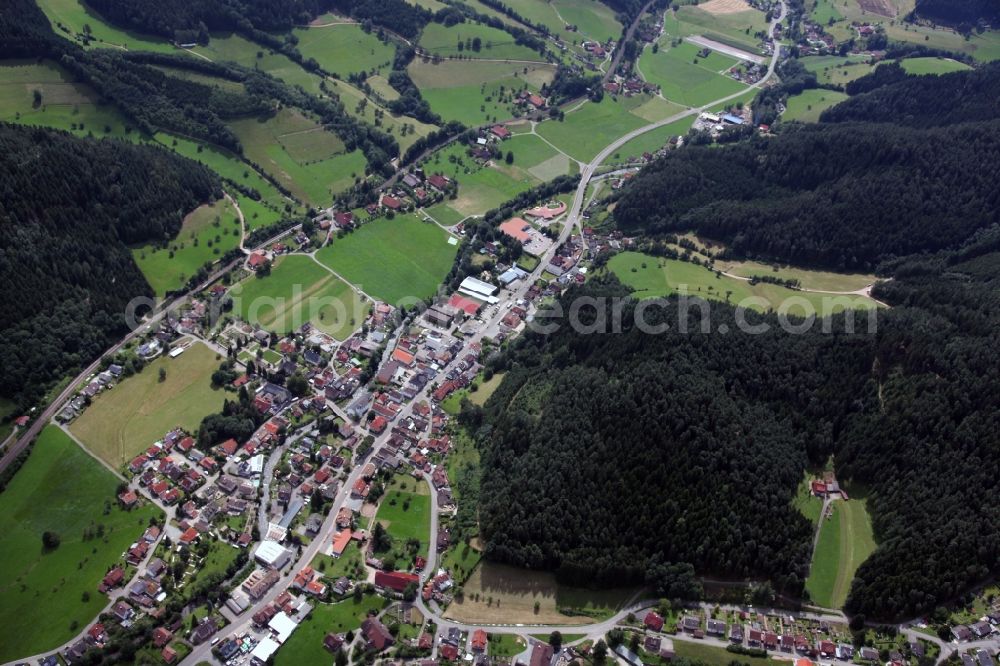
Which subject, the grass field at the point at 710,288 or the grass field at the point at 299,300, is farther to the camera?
the grass field at the point at 710,288

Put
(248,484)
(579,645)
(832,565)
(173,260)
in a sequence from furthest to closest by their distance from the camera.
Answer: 1. (173,260)
2. (248,484)
3. (832,565)
4. (579,645)

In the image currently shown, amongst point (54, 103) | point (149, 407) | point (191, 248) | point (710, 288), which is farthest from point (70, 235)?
point (710, 288)

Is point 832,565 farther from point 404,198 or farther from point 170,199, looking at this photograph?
point 170,199

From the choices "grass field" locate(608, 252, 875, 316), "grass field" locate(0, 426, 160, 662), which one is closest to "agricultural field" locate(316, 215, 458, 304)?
"grass field" locate(608, 252, 875, 316)

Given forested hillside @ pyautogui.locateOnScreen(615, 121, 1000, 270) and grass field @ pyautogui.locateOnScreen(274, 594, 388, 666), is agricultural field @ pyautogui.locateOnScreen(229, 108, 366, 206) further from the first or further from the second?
grass field @ pyautogui.locateOnScreen(274, 594, 388, 666)

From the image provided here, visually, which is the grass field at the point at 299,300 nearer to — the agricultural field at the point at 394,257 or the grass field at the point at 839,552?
the agricultural field at the point at 394,257

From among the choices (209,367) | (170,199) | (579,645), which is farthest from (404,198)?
(579,645)

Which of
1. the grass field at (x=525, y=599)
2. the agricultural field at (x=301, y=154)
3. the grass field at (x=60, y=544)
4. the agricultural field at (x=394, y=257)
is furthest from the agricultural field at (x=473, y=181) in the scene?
the grass field at (x=525, y=599)
